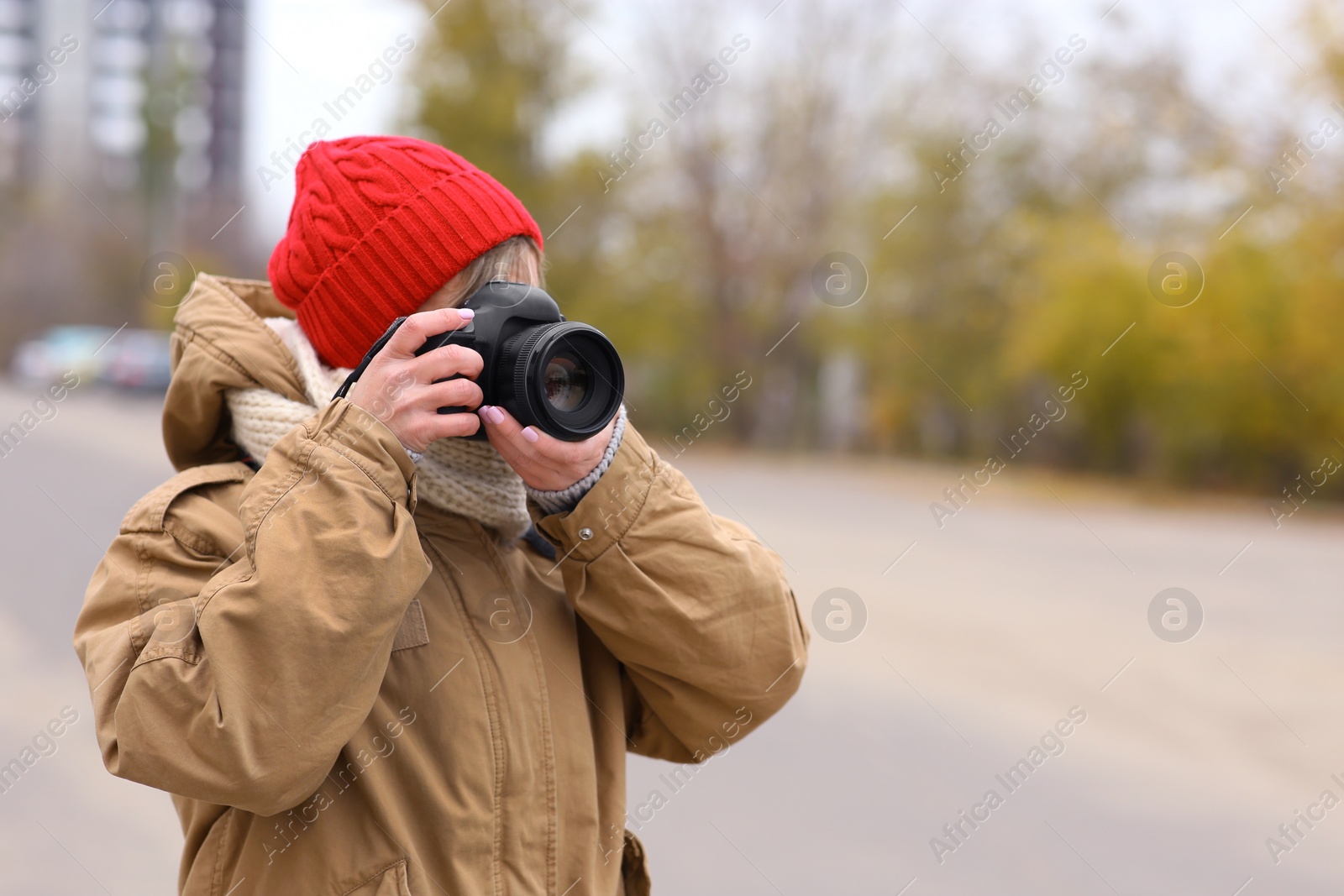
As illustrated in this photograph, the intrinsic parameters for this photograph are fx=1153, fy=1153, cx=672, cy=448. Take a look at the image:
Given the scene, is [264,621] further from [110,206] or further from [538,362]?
[110,206]

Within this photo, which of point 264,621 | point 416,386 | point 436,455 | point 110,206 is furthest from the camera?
point 110,206

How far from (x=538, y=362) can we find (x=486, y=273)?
0.21m

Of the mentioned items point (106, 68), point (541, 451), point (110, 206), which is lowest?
point (106, 68)

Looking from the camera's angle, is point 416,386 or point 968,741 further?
point 968,741

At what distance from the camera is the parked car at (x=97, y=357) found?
22328mm

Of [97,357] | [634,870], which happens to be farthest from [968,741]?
[97,357]

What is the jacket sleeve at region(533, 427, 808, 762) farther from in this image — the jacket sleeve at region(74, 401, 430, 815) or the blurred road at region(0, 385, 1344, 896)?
the blurred road at region(0, 385, 1344, 896)

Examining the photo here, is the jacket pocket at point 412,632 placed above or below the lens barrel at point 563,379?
below

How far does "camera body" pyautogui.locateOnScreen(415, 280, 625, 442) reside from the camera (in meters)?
1.27

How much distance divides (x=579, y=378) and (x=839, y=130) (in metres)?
18.3

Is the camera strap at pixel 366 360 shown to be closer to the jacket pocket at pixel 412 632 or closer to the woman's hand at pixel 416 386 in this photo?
the woman's hand at pixel 416 386

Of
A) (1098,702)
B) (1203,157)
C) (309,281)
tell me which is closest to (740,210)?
(1203,157)

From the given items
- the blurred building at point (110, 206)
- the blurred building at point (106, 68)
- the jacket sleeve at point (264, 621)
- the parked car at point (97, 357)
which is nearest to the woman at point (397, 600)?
the jacket sleeve at point (264, 621)

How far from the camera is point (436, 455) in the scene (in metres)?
1.38
